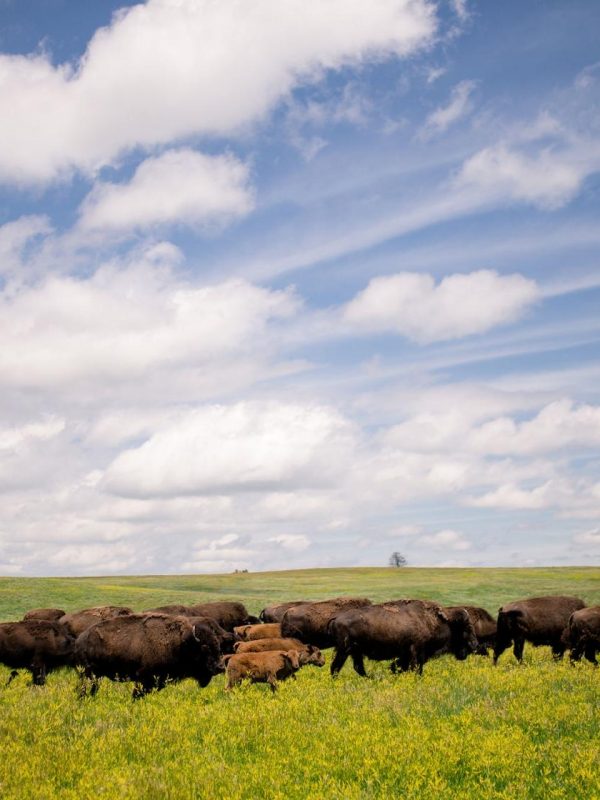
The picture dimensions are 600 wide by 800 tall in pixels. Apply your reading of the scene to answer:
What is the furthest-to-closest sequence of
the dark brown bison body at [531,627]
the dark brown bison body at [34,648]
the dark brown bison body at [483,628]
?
1. the dark brown bison body at [483,628]
2. the dark brown bison body at [531,627]
3. the dark brown bison body at [34,648]

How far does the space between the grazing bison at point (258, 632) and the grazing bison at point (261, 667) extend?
5.66 metres

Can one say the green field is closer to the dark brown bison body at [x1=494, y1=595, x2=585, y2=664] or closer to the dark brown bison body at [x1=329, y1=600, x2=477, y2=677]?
the dark brown bison body at [x1=329, y1=600, x2=477, y2=677]

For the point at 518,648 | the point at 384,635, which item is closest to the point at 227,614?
the point at 384,635

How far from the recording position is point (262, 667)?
1625 centimetres

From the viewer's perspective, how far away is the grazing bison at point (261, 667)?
1591cm

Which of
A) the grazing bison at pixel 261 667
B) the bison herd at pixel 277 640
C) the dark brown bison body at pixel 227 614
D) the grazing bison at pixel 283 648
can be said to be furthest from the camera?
the dark brown bison body at pixel 227 614

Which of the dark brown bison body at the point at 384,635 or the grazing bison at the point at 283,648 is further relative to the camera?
the grazing bison at the point at 283,648

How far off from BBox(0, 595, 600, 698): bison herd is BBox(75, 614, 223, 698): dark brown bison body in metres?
0.02

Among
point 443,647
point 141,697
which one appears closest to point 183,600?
point 443,647

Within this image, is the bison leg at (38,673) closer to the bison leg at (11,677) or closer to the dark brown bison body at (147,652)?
the bison leg at (11,677)

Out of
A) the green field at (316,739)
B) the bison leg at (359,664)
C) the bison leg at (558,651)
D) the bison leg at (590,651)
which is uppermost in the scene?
the green field at (316,739)

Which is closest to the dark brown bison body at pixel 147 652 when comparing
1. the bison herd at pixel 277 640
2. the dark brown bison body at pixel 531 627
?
the bison herd at pixel 277 640

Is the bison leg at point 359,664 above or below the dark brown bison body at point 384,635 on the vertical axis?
below

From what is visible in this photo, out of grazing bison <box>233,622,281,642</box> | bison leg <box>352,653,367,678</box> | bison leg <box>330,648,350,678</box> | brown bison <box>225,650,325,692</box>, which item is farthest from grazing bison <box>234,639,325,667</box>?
grazing bison <box>233,622,281,642</box>
